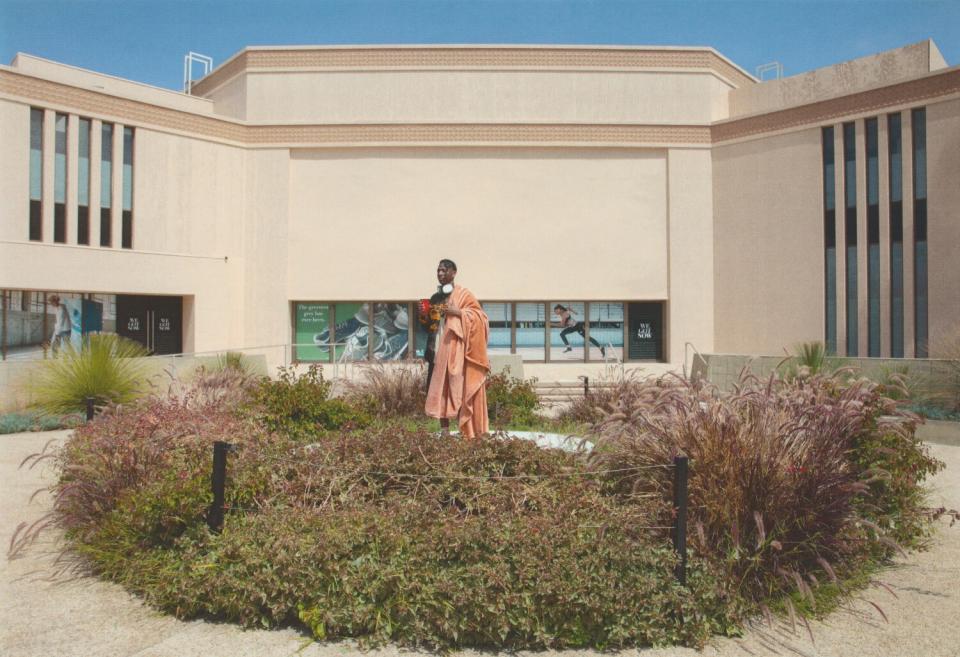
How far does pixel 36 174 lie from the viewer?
1628 centimetres

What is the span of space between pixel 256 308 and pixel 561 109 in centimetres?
1096

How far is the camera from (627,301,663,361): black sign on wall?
19953 millimetres

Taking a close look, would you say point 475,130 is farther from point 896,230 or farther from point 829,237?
point 896,230

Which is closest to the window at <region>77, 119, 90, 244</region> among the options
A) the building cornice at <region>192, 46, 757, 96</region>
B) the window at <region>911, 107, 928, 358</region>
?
the building cornice at <region>192, 46, 757, 96</region>

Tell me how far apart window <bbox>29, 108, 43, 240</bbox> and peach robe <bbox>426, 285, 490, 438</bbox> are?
1460 cm

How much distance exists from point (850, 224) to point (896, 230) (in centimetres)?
108

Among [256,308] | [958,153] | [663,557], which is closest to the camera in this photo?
[663,557]

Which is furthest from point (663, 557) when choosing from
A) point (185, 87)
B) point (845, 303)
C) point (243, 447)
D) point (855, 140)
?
point (185, 87)

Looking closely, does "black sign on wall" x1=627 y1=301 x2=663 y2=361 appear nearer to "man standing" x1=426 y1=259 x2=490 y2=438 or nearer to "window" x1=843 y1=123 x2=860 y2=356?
"window" x1=843 y1=123 x2=860 y2=356

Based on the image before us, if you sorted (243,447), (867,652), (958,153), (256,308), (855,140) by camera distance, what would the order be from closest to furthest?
A: (867,652), (243,447), (958,153), (855,140), (256,308)

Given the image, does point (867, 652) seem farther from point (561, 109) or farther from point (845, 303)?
point (561, 109)

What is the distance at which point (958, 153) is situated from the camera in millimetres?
15633

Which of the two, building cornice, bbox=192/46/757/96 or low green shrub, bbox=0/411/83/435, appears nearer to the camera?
low green shrub, bbox=0/411/83/435

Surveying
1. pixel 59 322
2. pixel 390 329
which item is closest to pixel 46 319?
pixel 59 322
